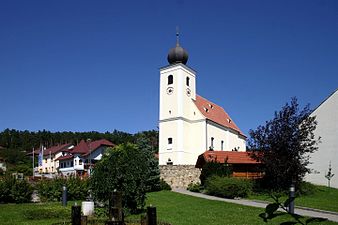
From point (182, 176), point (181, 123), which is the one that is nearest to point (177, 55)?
point (181, 123)

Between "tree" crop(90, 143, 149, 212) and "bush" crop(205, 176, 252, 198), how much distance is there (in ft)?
27.9

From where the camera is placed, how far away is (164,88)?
46.7m

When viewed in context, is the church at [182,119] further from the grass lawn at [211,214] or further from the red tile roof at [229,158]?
the grass lawn at [211,214]

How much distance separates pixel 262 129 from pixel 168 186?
1042 centimetres

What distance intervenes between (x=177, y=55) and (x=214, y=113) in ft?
31.4

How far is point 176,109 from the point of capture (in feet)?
146

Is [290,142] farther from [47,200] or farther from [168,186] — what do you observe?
[47,200]

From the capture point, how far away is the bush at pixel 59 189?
22.6m

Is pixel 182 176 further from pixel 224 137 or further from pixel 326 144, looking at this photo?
pixel 224 137

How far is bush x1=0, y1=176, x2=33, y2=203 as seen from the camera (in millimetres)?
21109

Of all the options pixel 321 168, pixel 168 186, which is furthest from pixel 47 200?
pixel 321 168

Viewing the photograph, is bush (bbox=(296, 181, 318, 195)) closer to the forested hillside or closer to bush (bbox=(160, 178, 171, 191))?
bush (bbox=(160, 178, 171, 191))

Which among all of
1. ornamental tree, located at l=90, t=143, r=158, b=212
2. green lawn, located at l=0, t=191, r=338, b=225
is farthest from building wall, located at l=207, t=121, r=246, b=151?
ornamental tree, located at l=90, t=143, r=158, b=212

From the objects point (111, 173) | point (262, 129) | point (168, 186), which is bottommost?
point (168, 186)
